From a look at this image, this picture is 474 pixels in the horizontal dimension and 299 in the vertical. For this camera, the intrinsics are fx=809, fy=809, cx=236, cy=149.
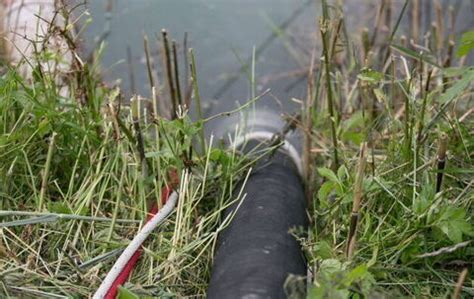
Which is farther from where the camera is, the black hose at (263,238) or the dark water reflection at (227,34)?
the dark water reflection at (227,34)

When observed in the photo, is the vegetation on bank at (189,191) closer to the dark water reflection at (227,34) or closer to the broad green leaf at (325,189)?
the broad green leaf at (325,189)

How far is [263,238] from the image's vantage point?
188 centimetres

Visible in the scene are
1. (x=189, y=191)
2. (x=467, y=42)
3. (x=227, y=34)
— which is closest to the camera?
(x=467, y=42)

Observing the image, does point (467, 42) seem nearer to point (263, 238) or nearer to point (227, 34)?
point (263, 238)

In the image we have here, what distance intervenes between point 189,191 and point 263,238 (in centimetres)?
25

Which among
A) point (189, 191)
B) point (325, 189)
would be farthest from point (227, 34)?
point (325, 189)

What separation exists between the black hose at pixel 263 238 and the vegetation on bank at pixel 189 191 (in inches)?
1.8

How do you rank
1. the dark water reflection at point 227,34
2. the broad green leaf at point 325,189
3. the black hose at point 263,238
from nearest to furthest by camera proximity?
the black hose at point 263,238
the broad green leaf at point 325,189
the dark water reflection at point 227,34

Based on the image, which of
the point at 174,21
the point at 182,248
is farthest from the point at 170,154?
the point at 174,21

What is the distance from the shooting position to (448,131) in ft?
6.56

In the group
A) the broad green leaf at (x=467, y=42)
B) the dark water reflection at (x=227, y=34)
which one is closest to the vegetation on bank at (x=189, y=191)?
the broad green leaf at (x=467, y=42)

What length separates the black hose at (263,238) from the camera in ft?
5.64

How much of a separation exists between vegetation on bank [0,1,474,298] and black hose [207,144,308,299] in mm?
45

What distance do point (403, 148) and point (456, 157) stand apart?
135 millimetres
